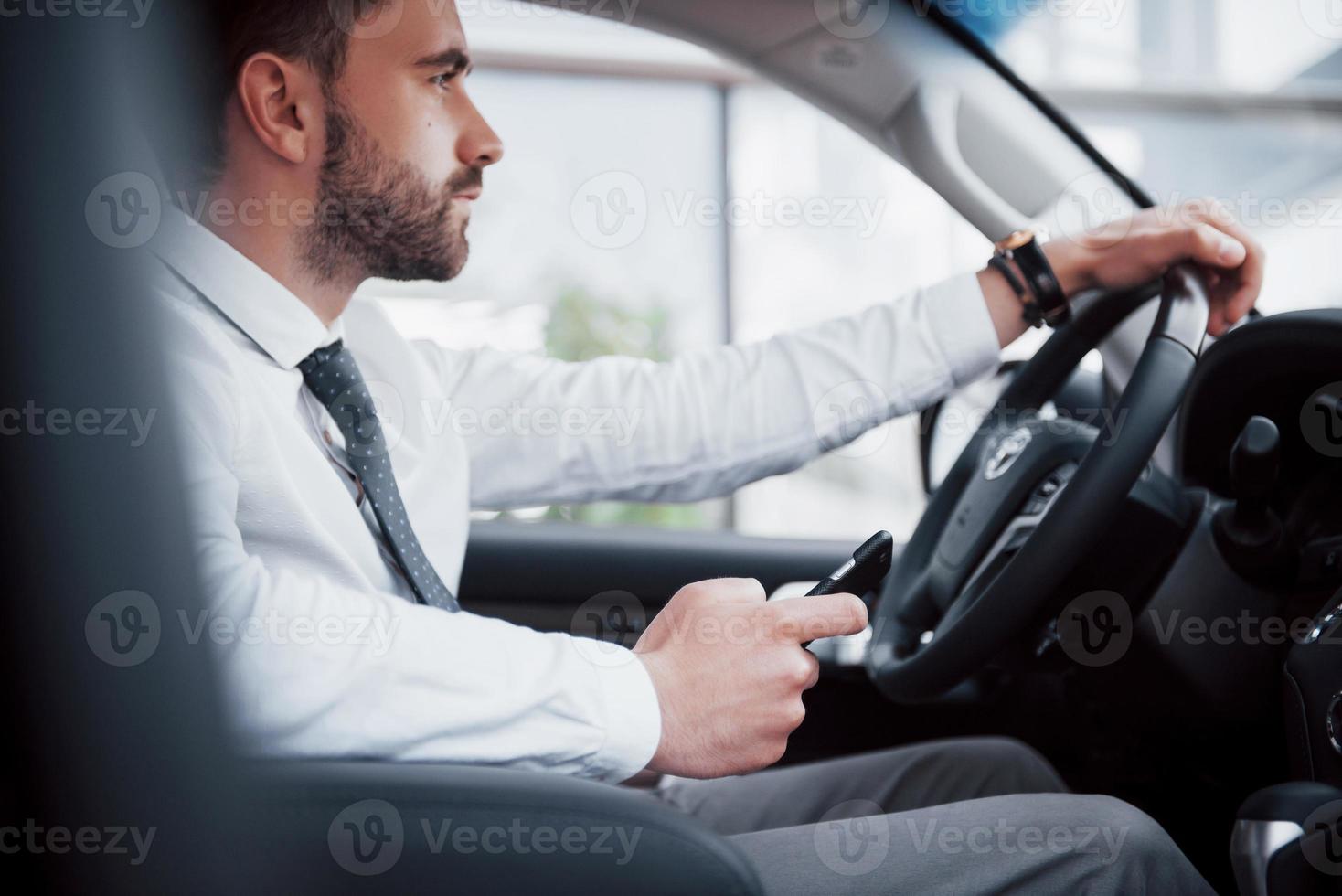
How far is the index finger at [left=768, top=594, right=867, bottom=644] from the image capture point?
0.73m

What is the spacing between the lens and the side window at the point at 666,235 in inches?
164

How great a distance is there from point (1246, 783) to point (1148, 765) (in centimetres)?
11

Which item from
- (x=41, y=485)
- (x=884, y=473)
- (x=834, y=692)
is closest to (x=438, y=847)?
(x=41, y=485)

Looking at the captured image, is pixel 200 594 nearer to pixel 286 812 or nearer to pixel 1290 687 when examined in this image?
pixel 286 812

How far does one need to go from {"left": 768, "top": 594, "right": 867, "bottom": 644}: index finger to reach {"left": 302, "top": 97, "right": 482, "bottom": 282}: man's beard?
476 mm
